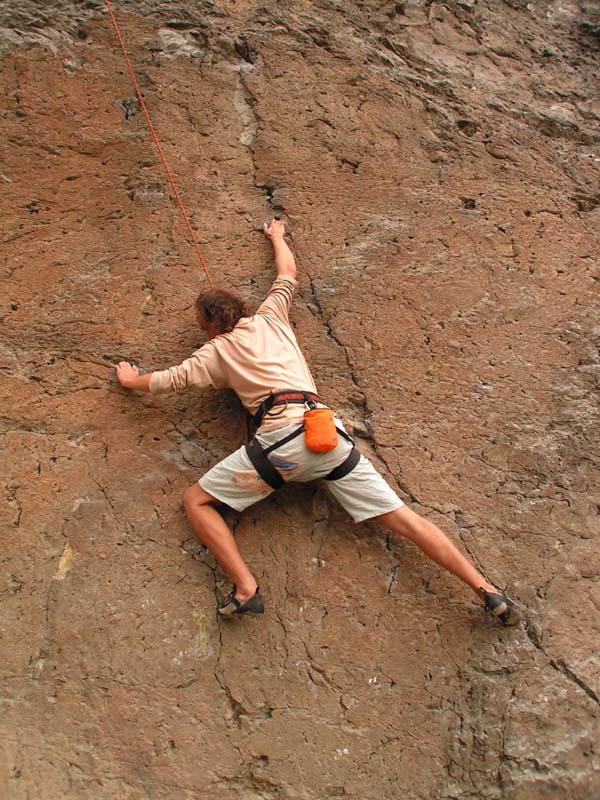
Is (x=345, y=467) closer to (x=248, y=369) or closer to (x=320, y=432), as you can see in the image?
(x=320, y=432)

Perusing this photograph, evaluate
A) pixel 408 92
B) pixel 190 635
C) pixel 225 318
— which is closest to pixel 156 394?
pixel 225 318

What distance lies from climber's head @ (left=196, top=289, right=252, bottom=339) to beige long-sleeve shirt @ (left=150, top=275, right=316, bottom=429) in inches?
1.5

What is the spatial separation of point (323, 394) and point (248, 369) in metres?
0.49

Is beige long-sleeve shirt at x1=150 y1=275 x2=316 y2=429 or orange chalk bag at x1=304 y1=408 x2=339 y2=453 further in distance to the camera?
beige long-sleeve shirt at x1=150 y1=275 x2=316 y2=429

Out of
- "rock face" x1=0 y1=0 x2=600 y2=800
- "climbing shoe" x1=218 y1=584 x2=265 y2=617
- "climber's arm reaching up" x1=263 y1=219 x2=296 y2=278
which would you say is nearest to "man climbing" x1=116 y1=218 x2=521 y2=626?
"climbing shoe" x1=218 y1=584 x2=265 y2=617

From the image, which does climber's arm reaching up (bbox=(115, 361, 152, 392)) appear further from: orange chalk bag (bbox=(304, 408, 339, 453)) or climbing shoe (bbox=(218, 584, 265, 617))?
climbing shoe (bbox=(218, 584, 265, 617))

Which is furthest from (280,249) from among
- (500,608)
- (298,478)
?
(500,608)

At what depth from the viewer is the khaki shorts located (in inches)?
111

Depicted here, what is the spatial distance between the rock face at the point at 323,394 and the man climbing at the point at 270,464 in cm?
16

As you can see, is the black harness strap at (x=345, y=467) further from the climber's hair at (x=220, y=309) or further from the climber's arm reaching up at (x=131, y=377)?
the climber's arm reaching up at (x=131, y=377)

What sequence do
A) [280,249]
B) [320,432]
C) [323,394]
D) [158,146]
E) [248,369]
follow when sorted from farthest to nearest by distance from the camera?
[158,146] → [280,249] → [323,394] → [248,369] → [320,432]

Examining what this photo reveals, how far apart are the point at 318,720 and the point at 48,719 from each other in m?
Answer: 1.09

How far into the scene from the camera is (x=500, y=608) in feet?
9.30

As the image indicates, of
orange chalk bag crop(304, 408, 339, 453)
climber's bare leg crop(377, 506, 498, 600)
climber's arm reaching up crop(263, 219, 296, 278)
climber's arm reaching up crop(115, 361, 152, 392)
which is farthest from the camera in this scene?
climber's arm reaching up crop(263, 219, 296, 278)
